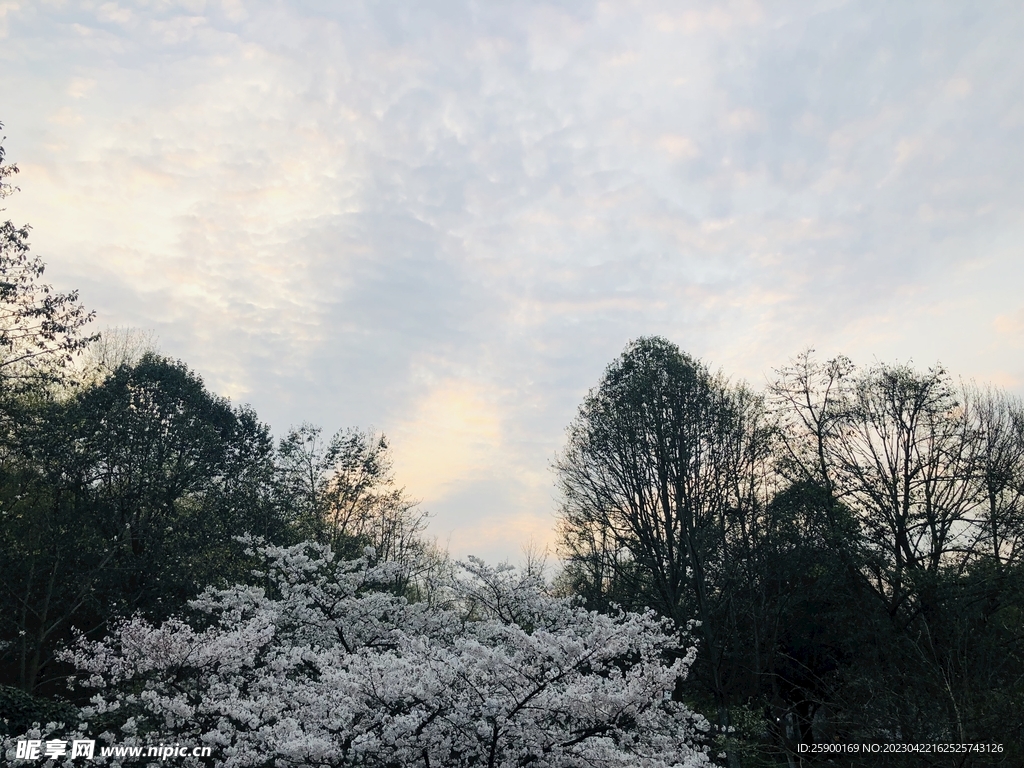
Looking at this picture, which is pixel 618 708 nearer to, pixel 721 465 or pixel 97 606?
pixel 721 465

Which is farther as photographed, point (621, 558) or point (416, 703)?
point (621, 558)

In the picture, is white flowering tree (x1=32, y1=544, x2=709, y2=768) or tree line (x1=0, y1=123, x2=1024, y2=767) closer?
white flowering tree (x1=32, y1=544, x2=709, y2=768)

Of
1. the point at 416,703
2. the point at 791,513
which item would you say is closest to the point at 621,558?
the point at 791,513

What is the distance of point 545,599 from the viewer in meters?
13.0

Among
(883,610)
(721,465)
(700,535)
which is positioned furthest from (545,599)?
(883,610)

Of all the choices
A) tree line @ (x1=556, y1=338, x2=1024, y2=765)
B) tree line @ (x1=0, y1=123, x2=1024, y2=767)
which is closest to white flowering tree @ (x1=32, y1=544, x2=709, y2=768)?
tree line @ (x1=0, y1=123, x2=1024, y2=767)

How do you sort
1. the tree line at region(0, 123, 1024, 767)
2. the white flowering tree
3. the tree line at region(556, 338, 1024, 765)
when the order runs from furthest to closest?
the tree line at region(556, 338, 1024, 765) → the tree line at region(0, 123, 1024, 767) → the white flowering tree

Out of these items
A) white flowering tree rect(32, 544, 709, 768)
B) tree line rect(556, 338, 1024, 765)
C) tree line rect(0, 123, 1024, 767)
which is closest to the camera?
white flowering tree rect(32, 544, 709, 768)

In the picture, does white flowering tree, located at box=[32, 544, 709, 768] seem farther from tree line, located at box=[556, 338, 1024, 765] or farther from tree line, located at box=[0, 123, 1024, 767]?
tree line, located at box=[556, 338, 1024, 765]

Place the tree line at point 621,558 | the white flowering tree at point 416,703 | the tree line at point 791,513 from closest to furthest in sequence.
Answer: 1. the white flowering tree at point 416,703
2. the tree line at point 621,558
3. the tree line at point 791,513

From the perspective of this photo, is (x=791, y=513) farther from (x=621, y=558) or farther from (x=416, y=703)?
(x=416, y=703)

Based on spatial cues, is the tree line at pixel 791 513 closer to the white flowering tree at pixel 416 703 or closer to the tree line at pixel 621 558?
the tree line at pixel 621 558

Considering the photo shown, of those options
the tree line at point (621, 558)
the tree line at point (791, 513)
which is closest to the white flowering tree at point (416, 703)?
the tree line at point (621, 558)

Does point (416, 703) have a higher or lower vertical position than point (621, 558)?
lower
